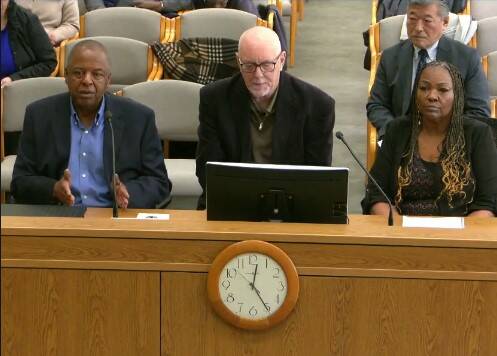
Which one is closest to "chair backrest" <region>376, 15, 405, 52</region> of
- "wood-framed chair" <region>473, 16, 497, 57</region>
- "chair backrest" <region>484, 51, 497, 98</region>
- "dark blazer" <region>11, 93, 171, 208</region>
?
"wood-framed chair" <region>473, 16, 497, 57</region>

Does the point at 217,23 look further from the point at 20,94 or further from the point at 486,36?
the point at 486,36

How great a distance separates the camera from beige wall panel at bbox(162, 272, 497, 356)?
2.55m

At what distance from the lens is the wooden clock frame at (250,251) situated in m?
2.53

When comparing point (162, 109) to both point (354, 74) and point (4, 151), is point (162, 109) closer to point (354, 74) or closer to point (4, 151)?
point (4, 151)

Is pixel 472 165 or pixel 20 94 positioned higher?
pixel 472 165

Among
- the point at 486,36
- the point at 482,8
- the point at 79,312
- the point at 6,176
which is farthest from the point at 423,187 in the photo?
the point at 482,8

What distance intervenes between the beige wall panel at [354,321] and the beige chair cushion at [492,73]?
9.10 feet

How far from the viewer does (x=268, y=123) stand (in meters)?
3.60

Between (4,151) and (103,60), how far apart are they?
61.0 inches

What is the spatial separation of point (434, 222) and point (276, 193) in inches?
18.0

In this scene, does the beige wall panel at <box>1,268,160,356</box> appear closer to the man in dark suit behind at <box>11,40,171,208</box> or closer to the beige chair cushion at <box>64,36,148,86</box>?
the man in dark suit behind at <box>11,40,171,208</box>

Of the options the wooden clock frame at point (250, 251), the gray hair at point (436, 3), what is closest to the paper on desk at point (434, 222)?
the wooden clock frame at point (250, 251)

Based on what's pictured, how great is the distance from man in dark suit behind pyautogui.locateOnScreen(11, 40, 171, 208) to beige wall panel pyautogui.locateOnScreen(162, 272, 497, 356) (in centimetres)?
106

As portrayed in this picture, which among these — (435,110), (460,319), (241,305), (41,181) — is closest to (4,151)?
(41,181)
